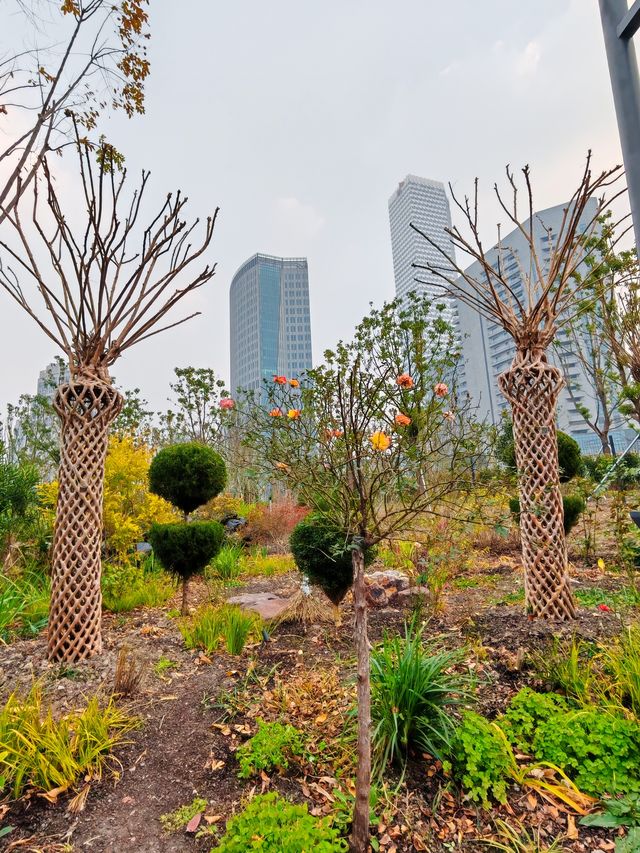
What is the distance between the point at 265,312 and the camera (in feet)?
217

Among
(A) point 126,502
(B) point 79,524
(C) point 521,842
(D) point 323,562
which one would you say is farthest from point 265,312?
(C) point 521,842

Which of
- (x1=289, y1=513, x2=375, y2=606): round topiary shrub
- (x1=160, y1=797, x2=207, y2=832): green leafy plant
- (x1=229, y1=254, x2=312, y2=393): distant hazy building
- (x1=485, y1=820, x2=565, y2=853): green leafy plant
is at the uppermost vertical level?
(x1=229, y1=254, x2=312, y2=393): distant hazy building

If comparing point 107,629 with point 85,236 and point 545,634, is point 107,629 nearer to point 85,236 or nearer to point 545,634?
point 85,236

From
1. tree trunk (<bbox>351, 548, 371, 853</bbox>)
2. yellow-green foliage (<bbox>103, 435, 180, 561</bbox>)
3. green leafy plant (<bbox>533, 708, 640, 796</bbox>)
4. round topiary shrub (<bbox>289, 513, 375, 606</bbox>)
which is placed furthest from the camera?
yellow-green foliage (<bbox>103, 435, 180, 561</bbox>)

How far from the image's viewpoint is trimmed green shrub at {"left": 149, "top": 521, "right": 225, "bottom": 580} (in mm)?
3807

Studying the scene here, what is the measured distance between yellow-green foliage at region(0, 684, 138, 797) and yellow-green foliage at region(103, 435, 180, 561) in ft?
10.3

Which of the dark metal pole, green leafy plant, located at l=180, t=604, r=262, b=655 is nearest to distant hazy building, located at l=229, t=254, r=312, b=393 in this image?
green leafy plant, located at l=180, t=604, r=262, b=655

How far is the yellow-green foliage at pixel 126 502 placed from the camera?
5.18m

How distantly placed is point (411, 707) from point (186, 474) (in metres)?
2.92

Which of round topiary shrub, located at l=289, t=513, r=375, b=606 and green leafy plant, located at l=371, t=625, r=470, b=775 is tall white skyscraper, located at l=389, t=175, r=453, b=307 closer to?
round topiary shrub, located at l=289, t=513, r=375, b=606

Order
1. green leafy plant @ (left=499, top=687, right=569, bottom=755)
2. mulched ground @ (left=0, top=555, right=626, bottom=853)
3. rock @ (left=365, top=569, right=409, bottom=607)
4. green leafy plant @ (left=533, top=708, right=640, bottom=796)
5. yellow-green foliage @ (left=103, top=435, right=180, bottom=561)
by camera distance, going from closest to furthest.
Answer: mulched ground @ (left=0, top=555, right=626, bottom=853) < green leafy plant @ (left=533, top=708, right=640, bottom=796) < green leafy plant @ (left=499, top=687, right=569, bottom=755) < rock @ (left=365, top=569, right=409, bottom=607) < yellow-green foliage @ (left=103, top=435, right=180, bottom=561)

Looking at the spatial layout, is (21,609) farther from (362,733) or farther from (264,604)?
(362,733)

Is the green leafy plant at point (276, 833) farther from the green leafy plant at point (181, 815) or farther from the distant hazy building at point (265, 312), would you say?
the distant hazy building at point (265, 312)

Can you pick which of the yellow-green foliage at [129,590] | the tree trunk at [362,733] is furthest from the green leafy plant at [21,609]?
the tree trunk at [362,733]
